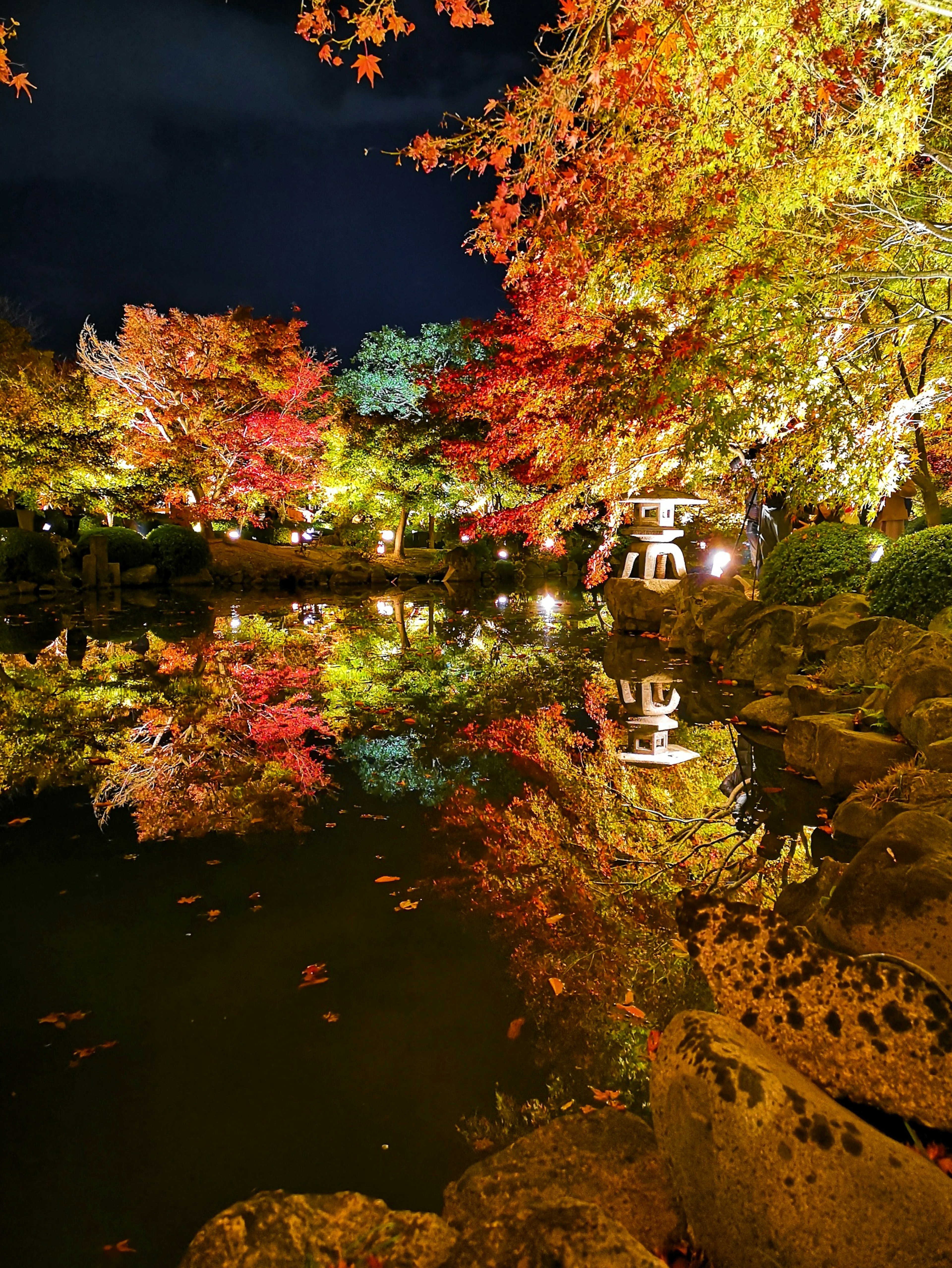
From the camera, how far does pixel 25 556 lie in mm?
18984

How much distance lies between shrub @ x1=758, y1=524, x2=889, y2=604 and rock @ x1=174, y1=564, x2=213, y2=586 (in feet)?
62.6

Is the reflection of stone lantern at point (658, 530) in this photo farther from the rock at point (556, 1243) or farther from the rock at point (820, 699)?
the rock at point (556, 1243)

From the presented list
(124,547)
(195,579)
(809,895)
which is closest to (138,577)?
(124,547)

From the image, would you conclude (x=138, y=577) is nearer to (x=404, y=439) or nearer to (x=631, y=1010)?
(x=404, y=439)

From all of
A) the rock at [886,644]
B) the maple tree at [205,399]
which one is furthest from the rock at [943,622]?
the maple tree at [205,399]

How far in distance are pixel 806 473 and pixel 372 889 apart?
19.4 feet

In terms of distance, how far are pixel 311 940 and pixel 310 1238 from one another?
6.24 feet

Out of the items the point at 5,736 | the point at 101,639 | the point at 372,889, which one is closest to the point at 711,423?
the point at 372,889

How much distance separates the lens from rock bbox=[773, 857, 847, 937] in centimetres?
364

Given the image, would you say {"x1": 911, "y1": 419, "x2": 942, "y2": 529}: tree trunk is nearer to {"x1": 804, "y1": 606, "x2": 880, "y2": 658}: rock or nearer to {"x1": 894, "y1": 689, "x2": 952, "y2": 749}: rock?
{"x1": 804, "y1": 606, "x2": 880, "y2": 658}: rock

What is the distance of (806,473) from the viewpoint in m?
7.09

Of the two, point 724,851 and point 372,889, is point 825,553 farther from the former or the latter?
point 372,889

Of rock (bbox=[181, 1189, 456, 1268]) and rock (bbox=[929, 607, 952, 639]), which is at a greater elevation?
rock (bbox=[929, 607, 952, 639])

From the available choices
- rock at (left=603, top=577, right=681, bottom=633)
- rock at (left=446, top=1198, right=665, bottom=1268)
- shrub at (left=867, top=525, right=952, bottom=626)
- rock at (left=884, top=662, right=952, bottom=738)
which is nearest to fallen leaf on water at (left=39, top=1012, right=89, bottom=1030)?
rock at (left=446, top=1198, right=665, bottom=1268)
